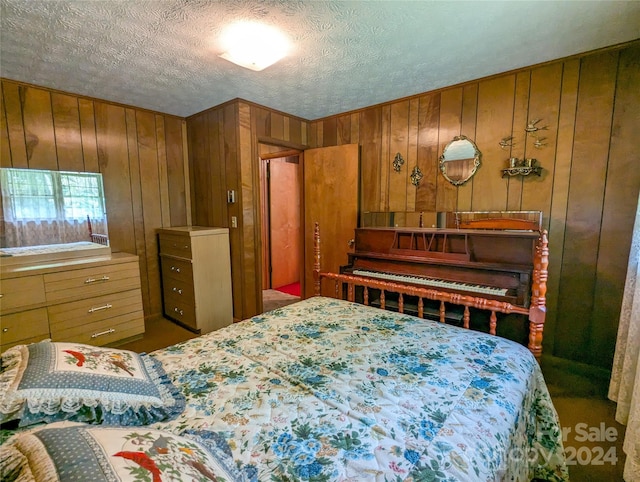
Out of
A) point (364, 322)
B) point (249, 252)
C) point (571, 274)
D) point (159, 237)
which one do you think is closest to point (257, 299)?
point (249, 252)

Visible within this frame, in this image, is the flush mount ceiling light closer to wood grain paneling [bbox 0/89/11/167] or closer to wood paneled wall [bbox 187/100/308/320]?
wood paneled wall [bbox 187/100/308/320]

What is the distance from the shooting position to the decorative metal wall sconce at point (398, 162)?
10.0 ft

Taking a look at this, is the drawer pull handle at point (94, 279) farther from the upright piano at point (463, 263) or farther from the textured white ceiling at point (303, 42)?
the upright piano at point (463, 263)

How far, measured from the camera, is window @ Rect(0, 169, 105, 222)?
2.48 metres

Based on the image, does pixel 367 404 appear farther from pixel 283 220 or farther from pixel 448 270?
pixel 283 220

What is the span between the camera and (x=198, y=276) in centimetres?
295

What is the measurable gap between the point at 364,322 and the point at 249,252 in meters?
1.80

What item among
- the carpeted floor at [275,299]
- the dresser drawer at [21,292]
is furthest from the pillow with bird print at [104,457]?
the carpeted floor at [275,299]

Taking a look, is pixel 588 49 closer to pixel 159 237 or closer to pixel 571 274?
pixel 571 274

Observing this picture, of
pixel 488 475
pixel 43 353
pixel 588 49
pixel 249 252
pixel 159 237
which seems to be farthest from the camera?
pixel 159 237

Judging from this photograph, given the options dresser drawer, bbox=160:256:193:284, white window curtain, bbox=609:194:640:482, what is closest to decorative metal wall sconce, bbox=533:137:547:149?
white window curtain, bbox=609:194:640:482

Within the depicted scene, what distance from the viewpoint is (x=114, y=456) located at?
0.57 metres

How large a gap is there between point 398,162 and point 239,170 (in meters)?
1.65

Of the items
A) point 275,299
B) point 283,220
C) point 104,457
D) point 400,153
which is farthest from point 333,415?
point 283,220
